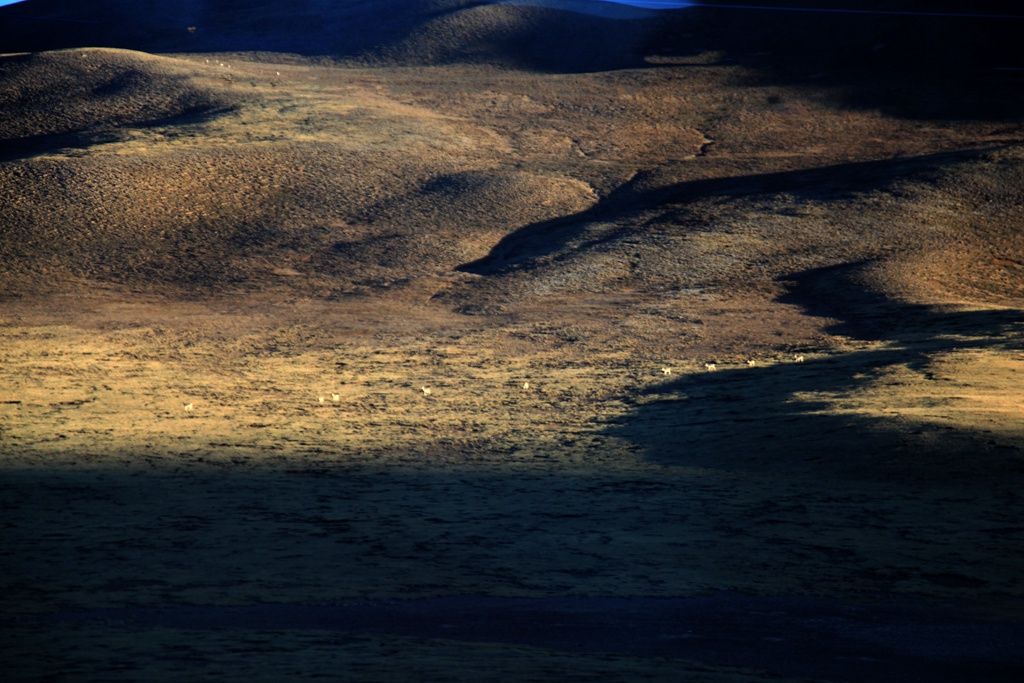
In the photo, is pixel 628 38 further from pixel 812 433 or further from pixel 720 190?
pixel 812 433

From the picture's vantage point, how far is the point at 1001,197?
12180mm

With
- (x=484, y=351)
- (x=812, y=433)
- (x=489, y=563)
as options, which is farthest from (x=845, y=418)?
(x=484, y=351)

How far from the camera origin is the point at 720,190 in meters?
13.0

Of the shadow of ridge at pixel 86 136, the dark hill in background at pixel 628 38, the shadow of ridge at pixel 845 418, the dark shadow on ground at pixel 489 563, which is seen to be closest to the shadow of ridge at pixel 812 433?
the shadow of ridge at pixel 845 418

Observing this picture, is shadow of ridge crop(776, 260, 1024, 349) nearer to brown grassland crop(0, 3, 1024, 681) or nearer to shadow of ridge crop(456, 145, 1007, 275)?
brown grassland crop(0, 3, 1024, 681)

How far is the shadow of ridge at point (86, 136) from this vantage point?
1427cm

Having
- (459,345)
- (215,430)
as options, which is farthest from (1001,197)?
(215,430)

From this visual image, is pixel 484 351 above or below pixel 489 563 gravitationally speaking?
below

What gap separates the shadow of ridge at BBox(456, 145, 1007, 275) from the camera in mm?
11805

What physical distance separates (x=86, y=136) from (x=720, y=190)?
9406mm

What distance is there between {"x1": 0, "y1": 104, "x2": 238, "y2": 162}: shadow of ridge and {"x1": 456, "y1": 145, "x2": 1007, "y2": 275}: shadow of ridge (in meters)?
6.21

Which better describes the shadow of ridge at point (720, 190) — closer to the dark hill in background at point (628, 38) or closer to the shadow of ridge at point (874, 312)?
the shadow of ridge at point (874, 312)

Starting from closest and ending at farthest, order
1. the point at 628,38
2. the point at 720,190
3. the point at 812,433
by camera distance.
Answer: the point at 812,433
the point at 720,190
the point at 628,38

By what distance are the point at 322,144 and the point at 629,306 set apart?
6.28 meters
